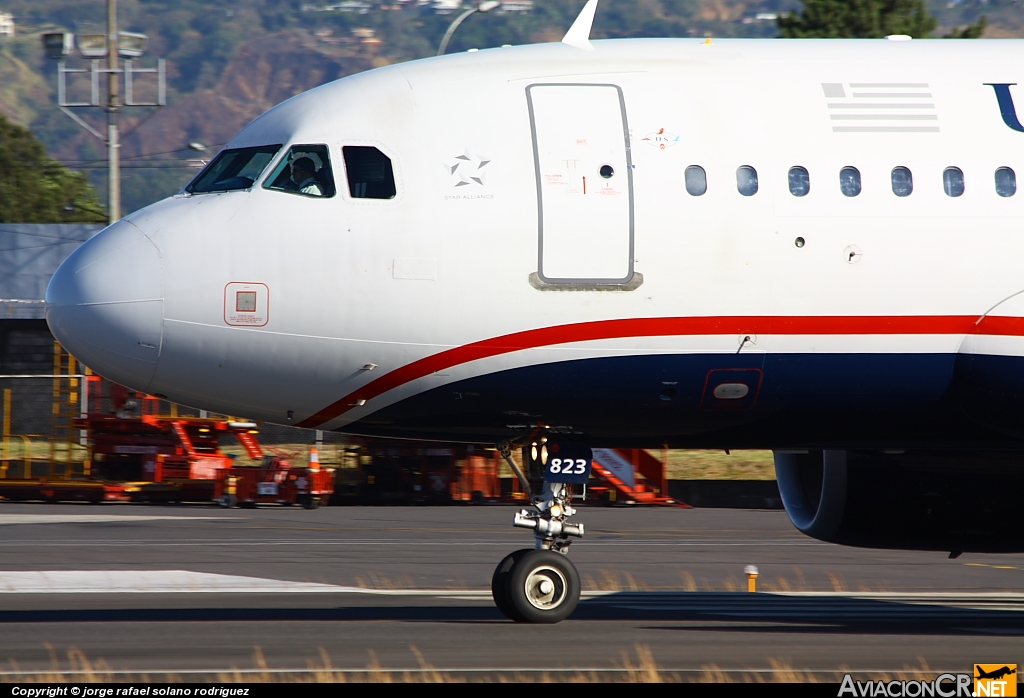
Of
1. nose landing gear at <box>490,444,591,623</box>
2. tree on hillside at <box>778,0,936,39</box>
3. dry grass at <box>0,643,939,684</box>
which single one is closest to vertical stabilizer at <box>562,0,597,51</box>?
nose landing gear at <box>490,444,591,623</box>

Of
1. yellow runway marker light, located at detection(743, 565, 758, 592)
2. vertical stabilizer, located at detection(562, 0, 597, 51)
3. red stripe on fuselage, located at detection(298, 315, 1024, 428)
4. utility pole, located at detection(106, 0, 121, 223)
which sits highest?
utility pole, located at detection(106, 0, 121, 223)

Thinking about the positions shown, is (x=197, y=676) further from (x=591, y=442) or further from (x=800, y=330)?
(x=800, y=330)

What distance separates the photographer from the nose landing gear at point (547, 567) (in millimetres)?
12344

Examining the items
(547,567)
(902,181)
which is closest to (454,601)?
(547,567)

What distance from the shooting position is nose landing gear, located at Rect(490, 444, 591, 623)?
1234cm

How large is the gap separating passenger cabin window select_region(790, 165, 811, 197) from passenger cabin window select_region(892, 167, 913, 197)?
0.74m

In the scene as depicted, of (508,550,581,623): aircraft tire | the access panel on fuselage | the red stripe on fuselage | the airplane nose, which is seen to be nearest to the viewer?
the airplane nose

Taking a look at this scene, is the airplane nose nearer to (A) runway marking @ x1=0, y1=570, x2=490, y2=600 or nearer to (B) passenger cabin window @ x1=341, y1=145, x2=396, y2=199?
(B) passenger cabin window @ x1=341, y1=145, x2=396, y2=199

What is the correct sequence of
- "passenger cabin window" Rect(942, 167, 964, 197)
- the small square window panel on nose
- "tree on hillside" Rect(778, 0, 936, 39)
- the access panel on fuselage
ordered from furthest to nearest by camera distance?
"tree on hillside" Rect(778, 0, 936, 39), "passenger cabin window" Rect(942, 167, 964, 197), the access panel on fuselage, the small square window panel on nose

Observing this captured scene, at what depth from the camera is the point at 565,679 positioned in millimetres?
10250

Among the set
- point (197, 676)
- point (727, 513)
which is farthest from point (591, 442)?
point (727, 513)

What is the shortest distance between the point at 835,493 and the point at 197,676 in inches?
258

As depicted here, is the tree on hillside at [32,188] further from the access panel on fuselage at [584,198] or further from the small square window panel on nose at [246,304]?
the access panel on fuselage at [584,198]

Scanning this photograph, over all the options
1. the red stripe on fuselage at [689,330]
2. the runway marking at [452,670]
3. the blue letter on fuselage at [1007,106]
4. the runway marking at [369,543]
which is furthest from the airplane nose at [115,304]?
the runway marking at [369,543]
